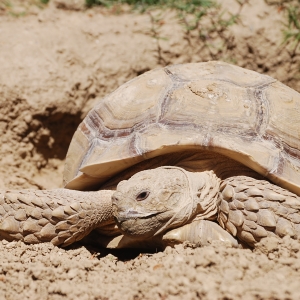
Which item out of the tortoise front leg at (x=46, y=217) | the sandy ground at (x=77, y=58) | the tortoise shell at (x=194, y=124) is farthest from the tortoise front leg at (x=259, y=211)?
the tortoise front leg at (x=46, y=217)

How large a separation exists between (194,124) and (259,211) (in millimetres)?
683

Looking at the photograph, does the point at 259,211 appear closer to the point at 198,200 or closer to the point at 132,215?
the point at 198,200

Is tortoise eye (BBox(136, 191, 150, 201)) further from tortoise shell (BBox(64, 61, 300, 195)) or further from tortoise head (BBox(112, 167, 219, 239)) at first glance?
tortoise shell (BBox(64, 61, 300, 195))

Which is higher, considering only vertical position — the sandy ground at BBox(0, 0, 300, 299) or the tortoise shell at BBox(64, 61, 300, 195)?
the tortoise shell at BBox(64, 61, 300, 195)

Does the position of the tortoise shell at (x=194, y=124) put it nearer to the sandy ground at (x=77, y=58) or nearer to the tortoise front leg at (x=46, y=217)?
the tortoise front leg at (x=46, y=217)

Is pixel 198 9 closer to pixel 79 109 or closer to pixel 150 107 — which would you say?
pixel 79 109

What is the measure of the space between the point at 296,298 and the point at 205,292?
369 millimetres

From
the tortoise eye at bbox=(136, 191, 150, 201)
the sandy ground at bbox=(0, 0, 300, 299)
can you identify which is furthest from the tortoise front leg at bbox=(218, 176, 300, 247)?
the sandy ground at bbox=(0, 0, 300, 299)

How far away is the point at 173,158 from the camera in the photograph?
2.96 m

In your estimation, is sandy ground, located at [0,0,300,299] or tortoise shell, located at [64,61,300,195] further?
sandy ground, located at [0,0,300,299]

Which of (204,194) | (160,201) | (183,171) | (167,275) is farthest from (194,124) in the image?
(167,275)

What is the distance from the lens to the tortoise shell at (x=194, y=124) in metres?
2.70

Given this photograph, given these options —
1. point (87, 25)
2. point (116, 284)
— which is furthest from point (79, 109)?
point (116, 284)

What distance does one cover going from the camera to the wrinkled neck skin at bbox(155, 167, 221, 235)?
8.67ft
